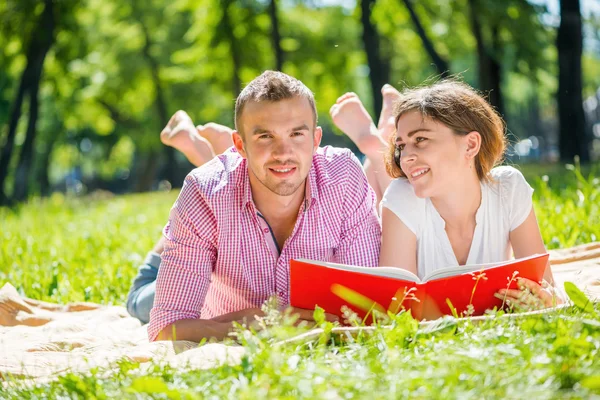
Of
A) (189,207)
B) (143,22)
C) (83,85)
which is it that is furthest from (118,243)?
(83,85)

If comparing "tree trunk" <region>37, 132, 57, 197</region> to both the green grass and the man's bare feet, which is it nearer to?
the man's bare feet

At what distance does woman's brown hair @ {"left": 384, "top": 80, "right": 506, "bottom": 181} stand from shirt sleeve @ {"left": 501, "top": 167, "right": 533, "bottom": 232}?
115mm

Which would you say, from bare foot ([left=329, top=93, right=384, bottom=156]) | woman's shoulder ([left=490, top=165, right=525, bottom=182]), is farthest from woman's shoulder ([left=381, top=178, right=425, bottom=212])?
bare foot ([left=329, top=93, right=384, bottom=156])

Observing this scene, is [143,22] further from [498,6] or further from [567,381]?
[567,381]

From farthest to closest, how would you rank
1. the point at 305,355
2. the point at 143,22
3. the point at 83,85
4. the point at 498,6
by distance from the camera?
the point at 83,85, the point at 143,22, the point at 498,6, the point at 305,355

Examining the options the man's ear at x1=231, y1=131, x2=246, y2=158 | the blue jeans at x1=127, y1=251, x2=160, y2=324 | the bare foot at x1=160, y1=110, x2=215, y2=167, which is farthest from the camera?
the bare foot at x1=160, y1=110, x2=215, y2=167

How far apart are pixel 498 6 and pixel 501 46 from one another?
1726 millimetres

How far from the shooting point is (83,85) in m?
24.6

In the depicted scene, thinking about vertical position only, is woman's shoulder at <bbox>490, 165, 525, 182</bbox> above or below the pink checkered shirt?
above

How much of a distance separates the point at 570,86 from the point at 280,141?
9943 millimetres

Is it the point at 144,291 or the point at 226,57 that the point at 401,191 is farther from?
A: the point at 226,57

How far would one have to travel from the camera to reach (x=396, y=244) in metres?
3.68

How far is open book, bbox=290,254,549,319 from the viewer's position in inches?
116

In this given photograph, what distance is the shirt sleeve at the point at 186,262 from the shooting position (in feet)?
10.9
